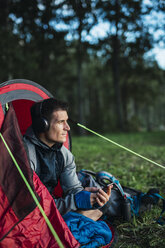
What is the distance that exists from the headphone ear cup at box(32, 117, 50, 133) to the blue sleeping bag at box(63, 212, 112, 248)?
2.97 ft

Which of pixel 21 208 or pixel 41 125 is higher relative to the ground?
pixel 41 125

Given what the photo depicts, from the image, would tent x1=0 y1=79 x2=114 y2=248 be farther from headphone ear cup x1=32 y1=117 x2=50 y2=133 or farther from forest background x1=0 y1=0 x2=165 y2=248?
forest background x1=0 y1=0 x2=165 y2=248

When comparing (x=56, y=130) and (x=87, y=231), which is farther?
→ (x=56, y=130)

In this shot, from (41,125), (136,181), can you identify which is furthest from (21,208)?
(136,181)

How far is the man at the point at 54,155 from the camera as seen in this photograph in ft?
7.11

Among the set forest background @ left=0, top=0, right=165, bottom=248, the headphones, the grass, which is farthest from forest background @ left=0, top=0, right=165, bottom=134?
the headphones

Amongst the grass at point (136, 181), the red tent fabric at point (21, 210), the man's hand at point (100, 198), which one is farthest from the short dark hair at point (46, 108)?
the grass at point (136, 181)

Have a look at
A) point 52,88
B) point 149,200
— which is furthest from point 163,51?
point 149,200

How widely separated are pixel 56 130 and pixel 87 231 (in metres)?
1.04

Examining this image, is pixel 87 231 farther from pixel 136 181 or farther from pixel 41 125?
pixel 136 181

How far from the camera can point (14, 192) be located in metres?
1.88

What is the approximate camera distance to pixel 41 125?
2182 millimetres

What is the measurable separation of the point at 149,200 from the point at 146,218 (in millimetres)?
218

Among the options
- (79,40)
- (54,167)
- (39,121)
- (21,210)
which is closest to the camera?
(21,210)
